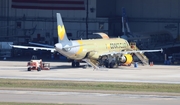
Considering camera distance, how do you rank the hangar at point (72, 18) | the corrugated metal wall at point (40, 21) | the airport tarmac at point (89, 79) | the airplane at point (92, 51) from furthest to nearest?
the corrugated metal wall at point (40, 21)
the hangar at point (72, 18)
the airplane at point (92, 51)
the airport tarmac at point (89, 79)

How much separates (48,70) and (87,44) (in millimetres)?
6064

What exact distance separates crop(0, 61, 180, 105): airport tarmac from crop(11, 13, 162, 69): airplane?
1.25 metres

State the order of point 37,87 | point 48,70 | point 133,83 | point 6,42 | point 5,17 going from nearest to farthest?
1. point 37,87
2. point 133,83
3. point 48,70
4. point 6,42
5. point 5,17

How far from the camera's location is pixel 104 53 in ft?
213

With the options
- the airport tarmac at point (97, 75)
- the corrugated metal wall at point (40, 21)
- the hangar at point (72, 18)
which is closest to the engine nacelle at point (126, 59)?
the airport tarmac at point (97, 75)

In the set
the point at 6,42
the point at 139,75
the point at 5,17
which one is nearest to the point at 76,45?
the point at 139,75

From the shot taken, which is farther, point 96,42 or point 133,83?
point 96,42

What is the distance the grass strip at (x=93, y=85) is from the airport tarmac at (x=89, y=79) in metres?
3.15

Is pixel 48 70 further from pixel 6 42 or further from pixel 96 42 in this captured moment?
pixel 6 42

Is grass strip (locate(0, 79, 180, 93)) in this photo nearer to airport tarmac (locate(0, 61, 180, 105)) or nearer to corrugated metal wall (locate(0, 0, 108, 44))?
airport tarmac (locate(0, 61, 180, 105))

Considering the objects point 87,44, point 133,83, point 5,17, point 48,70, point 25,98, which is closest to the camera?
point 25,98

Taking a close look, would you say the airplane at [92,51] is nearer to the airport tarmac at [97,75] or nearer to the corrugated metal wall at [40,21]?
the airport tarmac at [97,75]

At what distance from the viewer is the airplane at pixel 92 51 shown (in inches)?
2370

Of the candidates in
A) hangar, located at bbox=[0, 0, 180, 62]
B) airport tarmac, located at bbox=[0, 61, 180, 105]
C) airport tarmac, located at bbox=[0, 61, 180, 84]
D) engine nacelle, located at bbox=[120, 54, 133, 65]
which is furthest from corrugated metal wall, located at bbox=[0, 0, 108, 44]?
airport tarmac, located at bbox=[0, 61, 180, 84]
